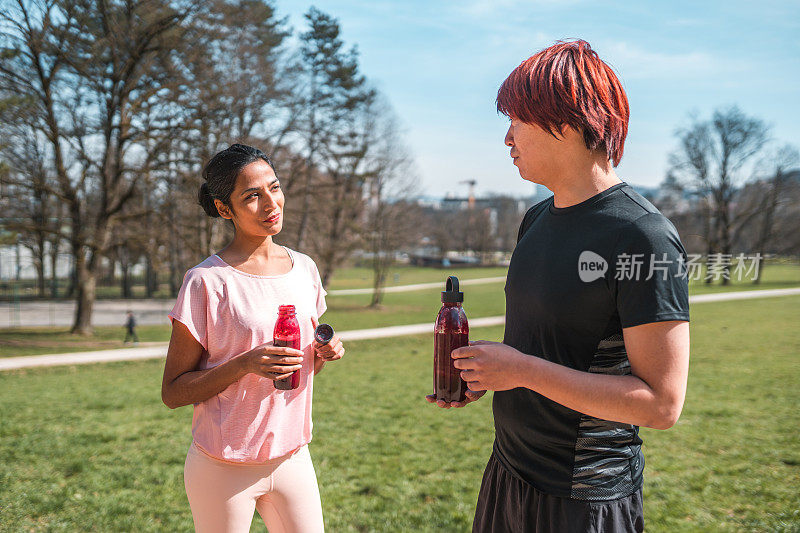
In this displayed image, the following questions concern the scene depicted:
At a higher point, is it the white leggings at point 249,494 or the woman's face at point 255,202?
the woman's face at point 255,202

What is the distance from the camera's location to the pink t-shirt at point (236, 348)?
201cm

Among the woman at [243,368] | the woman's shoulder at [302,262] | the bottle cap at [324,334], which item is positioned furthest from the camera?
the woman's shoulder at [302,262]

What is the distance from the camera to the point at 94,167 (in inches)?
853

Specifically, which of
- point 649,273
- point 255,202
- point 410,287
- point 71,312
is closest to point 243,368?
point 255,202

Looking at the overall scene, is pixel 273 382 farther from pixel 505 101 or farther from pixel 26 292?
pixel 26 292

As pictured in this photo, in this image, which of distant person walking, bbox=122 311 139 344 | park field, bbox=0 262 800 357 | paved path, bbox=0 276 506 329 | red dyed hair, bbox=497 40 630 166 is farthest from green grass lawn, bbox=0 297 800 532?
paved path, bbox=0 276 506 329

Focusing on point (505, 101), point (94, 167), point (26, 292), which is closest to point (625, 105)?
point (505, 101)

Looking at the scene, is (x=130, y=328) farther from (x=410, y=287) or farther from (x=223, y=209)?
(x=410, y=287)

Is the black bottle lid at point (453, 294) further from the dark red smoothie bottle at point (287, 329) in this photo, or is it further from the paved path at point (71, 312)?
the paved path at point (71, 312)

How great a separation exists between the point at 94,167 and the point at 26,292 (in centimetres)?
2427

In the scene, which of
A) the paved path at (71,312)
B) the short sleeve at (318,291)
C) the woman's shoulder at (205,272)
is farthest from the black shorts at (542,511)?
the paved path at (71,312)

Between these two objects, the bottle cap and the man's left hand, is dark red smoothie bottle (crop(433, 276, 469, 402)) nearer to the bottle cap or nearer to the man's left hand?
the man's left hand

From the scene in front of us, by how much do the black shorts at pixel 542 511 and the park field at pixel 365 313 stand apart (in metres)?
19.3

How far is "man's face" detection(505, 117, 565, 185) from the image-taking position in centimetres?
163
